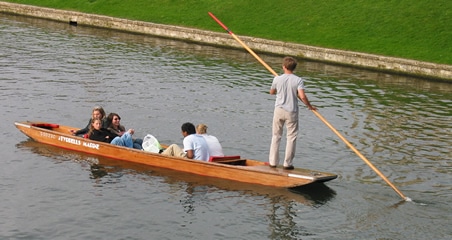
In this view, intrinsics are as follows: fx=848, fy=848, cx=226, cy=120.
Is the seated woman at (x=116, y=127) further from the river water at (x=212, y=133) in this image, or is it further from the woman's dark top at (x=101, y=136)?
the river water at (x=212, y=133)

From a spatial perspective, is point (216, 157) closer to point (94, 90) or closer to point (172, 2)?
point (94, 90)

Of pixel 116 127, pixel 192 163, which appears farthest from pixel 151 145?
pixel 192 163

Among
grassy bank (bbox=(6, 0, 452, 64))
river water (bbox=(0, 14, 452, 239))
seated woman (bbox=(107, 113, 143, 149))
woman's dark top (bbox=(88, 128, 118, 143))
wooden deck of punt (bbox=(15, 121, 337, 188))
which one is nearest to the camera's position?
river water (bbox=(0, 14, 452, 239))

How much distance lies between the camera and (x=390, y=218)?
18.6 metres

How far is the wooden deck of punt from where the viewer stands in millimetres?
19922

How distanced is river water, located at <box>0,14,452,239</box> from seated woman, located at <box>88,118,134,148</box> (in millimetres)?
621

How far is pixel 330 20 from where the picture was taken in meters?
44.8

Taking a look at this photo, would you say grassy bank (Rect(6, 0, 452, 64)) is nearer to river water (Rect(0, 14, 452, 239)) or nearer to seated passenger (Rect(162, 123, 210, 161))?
river water (Rect(0, 14, 452, 239))

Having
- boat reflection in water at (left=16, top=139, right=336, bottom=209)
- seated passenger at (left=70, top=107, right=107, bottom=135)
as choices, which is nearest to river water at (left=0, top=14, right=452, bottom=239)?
boat reflection in water at (left=16, top=139, right=336, bottom=209)

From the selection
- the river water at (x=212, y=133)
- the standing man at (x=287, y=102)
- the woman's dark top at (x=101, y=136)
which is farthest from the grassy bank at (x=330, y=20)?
the woman's dark top at (x=101, y=136)

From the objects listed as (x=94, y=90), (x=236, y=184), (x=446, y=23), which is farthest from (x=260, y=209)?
(x=446, y=23)

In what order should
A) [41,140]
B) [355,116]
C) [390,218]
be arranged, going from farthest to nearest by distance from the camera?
[355,116] < [41,140] < [390,218]

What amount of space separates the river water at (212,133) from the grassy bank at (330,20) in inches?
110

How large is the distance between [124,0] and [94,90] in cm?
2116
